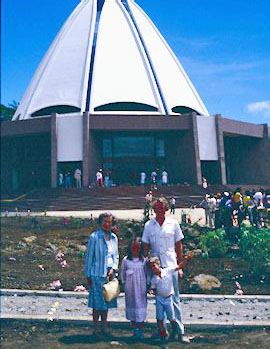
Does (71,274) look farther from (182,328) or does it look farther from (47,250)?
(182,328)

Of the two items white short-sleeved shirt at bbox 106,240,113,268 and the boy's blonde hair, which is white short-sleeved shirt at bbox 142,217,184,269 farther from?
white short-sleeved shirt at bbox 106,240,113,268

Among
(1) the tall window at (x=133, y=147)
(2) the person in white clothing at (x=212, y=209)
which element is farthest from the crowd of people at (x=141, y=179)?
(2) the person in white clothing at (x=212, y=209)

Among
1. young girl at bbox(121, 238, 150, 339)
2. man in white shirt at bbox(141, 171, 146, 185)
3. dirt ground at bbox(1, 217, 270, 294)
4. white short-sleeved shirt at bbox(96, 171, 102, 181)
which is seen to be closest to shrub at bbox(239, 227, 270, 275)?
dirt ground at bbox(1, 217, 270, 294)

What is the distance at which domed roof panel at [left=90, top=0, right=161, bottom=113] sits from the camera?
1323cm

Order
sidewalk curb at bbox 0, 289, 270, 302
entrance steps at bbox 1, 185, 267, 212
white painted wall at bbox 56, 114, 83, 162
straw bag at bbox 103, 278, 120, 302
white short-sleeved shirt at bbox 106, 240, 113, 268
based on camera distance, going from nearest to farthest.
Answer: straw bag at bbox 103, 278, 120, 302 < white short-sleeved shirt at bbox 106, 240, 113, 268 < sidewalk curb at bbox 0, 289, 270, 302 < entrance steps at bbox 1, 185, 267, 212 < white painted wall at bbox 56, 114, 83, 162

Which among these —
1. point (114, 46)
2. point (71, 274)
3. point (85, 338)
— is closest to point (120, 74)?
point (114, 46)

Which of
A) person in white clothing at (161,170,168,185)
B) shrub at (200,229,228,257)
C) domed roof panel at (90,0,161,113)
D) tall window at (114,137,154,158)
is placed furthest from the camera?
domed roof panel at (90,0,161,113)

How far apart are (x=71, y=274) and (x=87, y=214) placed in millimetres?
1060

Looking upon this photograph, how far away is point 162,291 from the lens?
151 inches

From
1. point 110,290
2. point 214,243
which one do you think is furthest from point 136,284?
point 214,243

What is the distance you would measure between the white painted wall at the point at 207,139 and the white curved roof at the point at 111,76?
2.86 ft

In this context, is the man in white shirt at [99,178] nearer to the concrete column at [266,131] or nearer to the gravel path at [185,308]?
the gravel path at [185,308]

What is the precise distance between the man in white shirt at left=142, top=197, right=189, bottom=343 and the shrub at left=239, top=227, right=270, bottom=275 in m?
1.88

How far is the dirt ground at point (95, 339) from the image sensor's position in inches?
150
